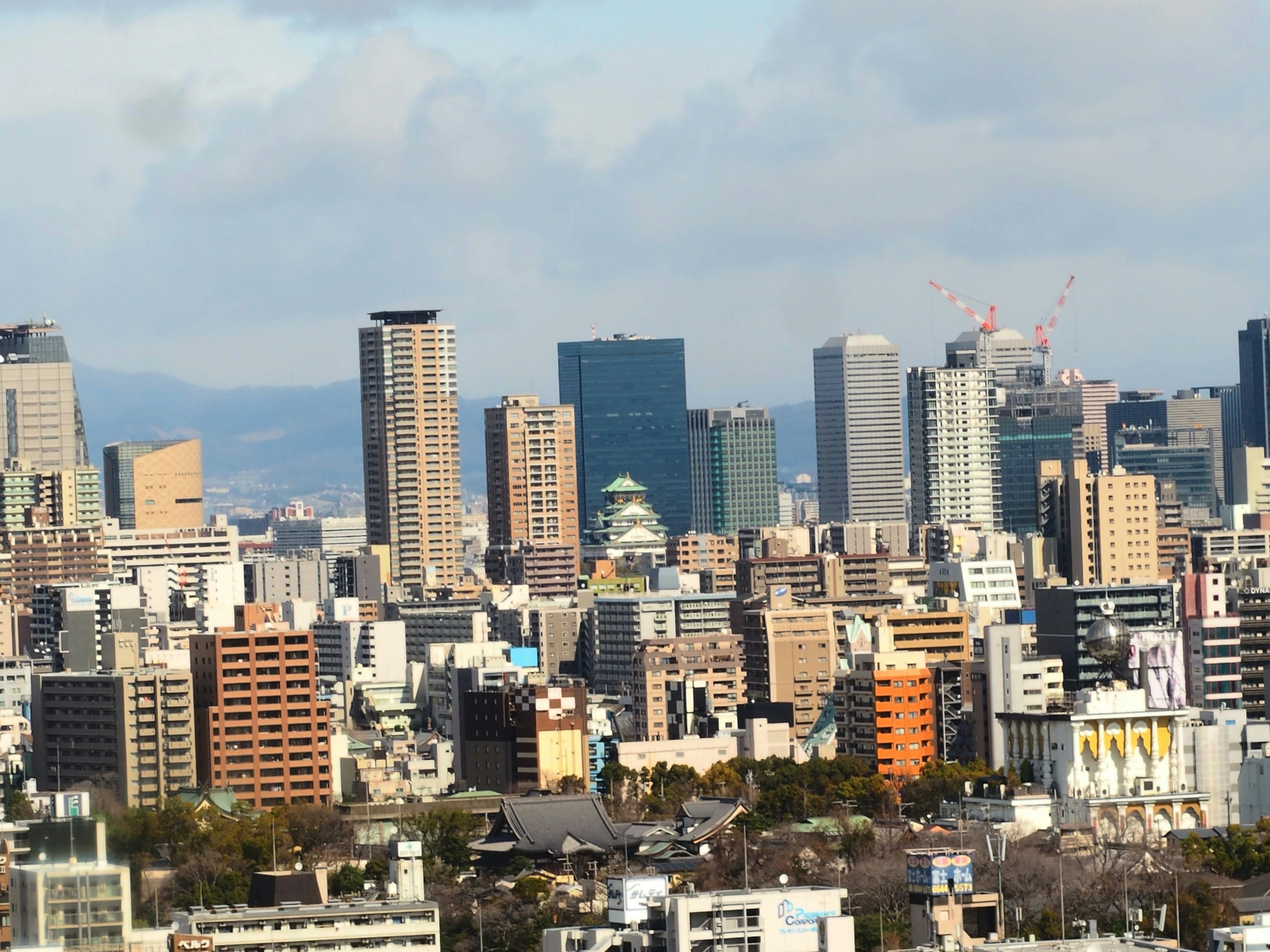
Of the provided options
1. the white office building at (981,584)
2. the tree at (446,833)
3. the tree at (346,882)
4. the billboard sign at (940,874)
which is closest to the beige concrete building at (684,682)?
the white office building at (981,584)

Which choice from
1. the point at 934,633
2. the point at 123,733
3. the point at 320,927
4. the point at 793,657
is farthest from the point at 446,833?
the point at 793,657

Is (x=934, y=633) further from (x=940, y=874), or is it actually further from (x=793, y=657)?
(x=940, y=874)

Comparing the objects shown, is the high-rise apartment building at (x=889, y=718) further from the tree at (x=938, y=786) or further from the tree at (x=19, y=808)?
the tree at (x=19, y=808)

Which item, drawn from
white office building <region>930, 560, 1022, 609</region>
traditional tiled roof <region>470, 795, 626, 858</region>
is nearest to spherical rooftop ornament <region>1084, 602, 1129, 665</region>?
traditional tiled roof <region>470, 795, 626, 858</region>

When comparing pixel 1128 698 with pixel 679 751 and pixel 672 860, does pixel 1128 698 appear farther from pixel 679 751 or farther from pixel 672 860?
pixel 679 751

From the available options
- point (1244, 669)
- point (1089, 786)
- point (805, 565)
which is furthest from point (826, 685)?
point (1089, 786)
